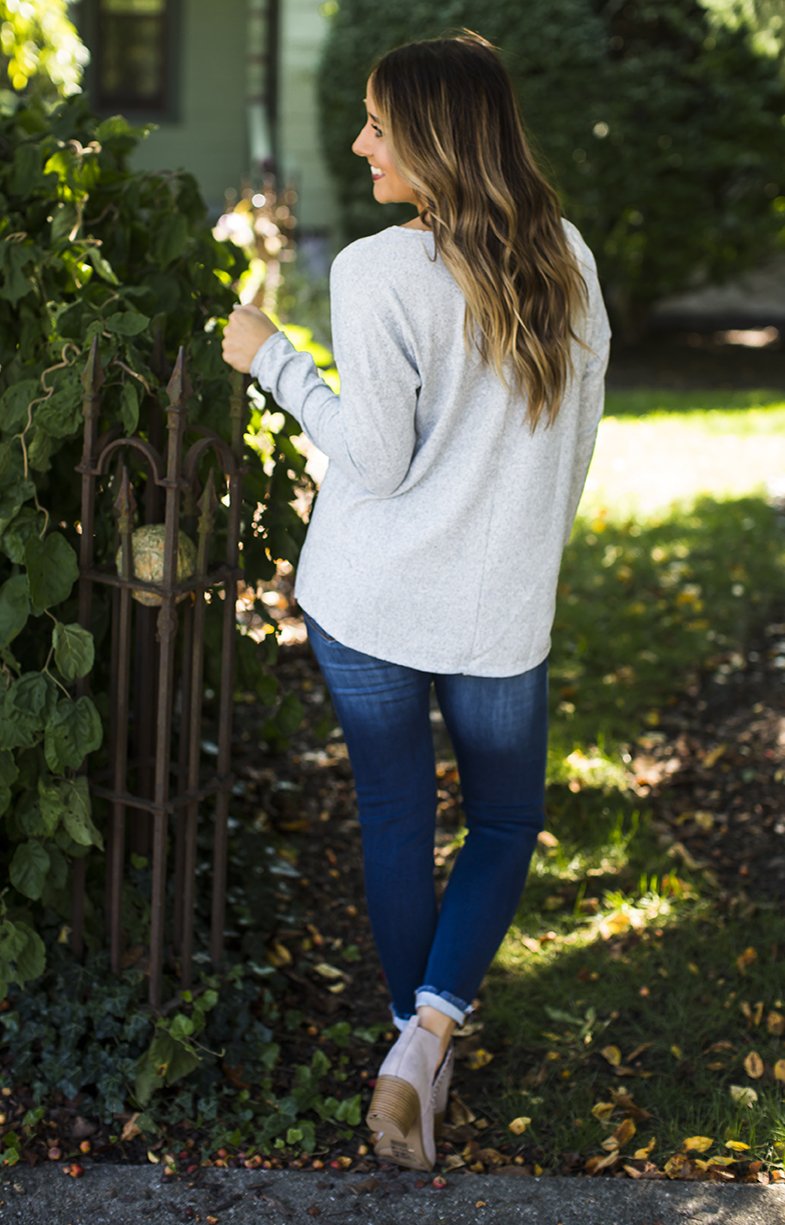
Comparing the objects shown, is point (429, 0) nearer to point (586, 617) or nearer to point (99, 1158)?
point (586, 617)

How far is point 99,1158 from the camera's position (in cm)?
259

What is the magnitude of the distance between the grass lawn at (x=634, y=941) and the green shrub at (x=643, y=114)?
540 centimetres

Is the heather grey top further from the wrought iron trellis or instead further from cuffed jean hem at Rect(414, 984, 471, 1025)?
cuffed jean hem at Rect(414, 984, 471, 1025)

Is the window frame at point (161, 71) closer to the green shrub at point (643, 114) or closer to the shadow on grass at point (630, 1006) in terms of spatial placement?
the green shrub at point (643, 114)

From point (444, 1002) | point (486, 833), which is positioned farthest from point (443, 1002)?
point (486, 833)

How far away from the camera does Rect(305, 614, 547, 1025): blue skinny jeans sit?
2523 millimetres

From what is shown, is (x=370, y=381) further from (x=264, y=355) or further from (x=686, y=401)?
(x=686, y=401)

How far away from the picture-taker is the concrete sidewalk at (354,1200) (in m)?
2.44

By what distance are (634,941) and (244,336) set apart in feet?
5.72

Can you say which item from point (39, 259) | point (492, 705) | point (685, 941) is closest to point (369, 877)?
point (492, 705)

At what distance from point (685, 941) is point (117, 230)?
2002mm

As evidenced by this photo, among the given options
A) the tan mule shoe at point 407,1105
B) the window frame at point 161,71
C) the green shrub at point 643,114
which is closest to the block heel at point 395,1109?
the tan mule shoe at point 407,1105

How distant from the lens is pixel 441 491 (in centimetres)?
238

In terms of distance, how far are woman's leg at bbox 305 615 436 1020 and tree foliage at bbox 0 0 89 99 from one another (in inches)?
89.0
